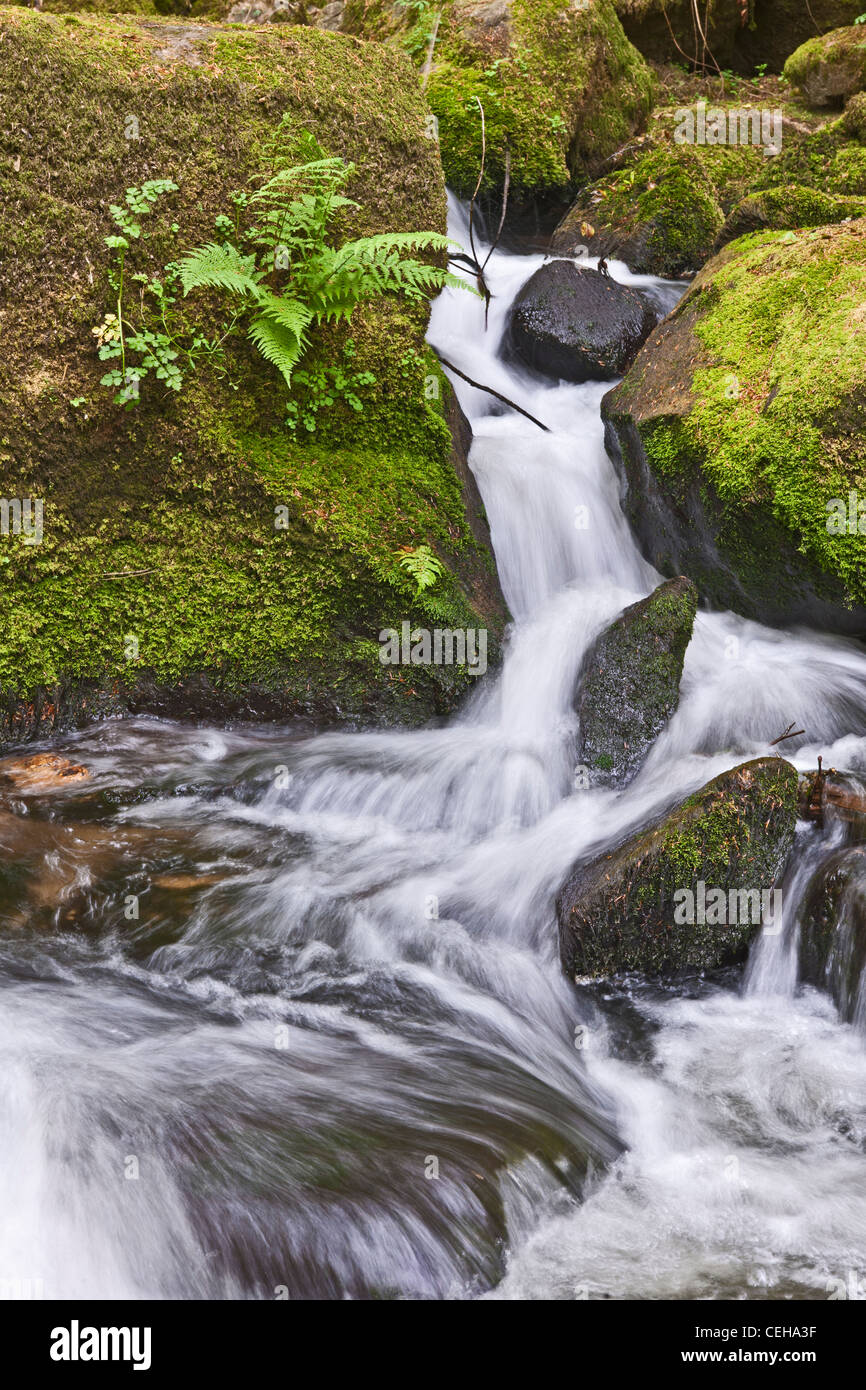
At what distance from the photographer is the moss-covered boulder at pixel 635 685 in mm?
5801

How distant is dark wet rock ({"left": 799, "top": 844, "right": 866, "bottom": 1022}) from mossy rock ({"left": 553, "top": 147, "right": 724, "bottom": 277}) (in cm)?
709

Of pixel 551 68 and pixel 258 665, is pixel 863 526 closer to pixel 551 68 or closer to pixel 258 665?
pixel 258 665

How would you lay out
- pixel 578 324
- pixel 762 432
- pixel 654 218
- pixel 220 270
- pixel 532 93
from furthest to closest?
1. pixel 532 93
2. pixel 654 218
3. pixel 578 324
4. pixel 762 432
5. pixel 220 270

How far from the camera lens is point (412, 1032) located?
4285 mm

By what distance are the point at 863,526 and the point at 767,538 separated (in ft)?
1.88

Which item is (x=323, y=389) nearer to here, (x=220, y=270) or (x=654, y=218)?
(x=220, y=270)

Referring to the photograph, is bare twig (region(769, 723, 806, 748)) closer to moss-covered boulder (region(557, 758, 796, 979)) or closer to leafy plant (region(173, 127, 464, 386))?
moss-covered boulder (region(557, 758, 796, 979))

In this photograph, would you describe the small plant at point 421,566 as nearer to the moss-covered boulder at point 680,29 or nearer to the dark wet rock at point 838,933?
the dark wet rock at point 838,933

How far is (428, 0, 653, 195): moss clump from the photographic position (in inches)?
415

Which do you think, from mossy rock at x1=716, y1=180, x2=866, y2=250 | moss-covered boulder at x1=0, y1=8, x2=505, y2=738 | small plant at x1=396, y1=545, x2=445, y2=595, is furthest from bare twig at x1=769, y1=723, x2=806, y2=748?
mossy rock at x1=716, y1=180, x2=866, y2=250

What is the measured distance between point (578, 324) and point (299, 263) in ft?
11.3

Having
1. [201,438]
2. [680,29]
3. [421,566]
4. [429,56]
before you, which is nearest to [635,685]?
[421,566]

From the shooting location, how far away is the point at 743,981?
4.62 m

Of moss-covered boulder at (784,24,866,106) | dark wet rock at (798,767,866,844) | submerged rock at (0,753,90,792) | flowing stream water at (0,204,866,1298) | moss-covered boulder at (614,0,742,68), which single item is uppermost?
moss-covered boulder at (614,0,742,68)
